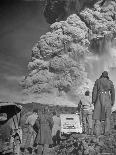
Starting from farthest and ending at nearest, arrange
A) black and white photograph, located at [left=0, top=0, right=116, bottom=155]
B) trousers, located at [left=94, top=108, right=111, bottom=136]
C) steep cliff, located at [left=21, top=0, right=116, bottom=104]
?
→ steep cliff, located at [left=21, top=0, right=116, bottom=104] → black and white photograph, located at [left=0, top=0, right=116, bottom=155] → trousers, located at [left=94, top=108, right=111, bottom=136]

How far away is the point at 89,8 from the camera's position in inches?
692

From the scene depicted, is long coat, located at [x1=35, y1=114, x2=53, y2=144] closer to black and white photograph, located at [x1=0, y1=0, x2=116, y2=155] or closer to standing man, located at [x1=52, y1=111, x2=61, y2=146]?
black and white photograph, located at [x1=0, y1=0, x2=116, y2=155]

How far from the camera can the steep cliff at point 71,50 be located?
1518 cm

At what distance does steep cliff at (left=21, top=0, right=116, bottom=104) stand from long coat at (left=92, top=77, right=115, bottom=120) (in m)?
8.81

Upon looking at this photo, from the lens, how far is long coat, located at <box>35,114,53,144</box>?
17.1 ft

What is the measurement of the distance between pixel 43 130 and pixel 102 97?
1.27m

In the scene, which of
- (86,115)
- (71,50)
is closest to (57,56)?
(71,50)

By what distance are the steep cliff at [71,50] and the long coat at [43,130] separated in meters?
8.85

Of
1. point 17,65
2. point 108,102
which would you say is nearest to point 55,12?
point 17,65

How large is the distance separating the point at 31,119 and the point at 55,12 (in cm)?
1189

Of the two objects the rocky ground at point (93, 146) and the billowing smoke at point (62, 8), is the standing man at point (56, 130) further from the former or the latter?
the billowing smoke at point (62, 8)

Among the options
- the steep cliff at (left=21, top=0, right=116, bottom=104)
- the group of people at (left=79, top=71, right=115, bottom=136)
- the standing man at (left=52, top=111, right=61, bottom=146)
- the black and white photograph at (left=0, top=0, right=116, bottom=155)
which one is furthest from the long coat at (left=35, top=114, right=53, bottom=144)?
the steep cliff at (left=21, top=0, right=116, bottom=104)

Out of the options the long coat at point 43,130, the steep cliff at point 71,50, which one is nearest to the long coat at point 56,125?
the long coat at point 43,130

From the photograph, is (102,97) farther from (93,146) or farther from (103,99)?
(93,146)
